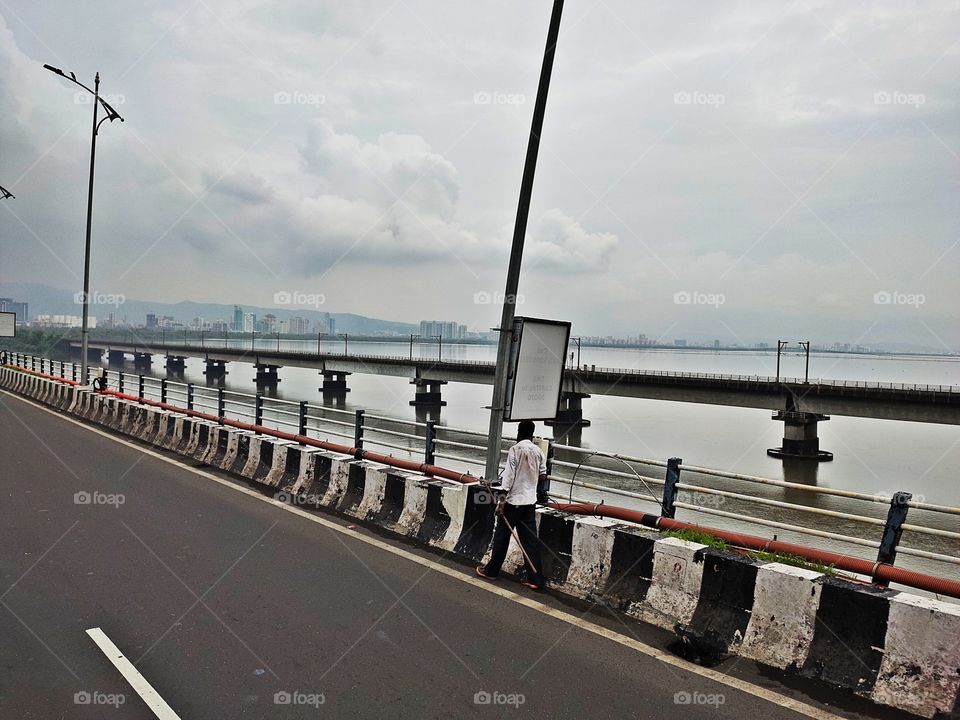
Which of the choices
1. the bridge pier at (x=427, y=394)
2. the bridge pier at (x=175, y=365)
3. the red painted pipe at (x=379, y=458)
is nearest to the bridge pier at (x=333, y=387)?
the bridge pier at (x=427, y=394)

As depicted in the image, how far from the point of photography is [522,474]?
22.7 ft

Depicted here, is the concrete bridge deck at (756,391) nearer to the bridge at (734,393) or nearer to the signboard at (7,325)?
the bridge at (734,393)

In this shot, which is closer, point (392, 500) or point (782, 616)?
point (782, 616)

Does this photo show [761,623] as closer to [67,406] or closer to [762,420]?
[67,406]

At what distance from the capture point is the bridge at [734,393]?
41.0m

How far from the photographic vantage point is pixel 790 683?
15.8 ft

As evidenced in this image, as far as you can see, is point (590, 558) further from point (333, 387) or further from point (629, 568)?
point (333, 387)

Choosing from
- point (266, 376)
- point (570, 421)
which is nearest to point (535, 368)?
point (570, 421)

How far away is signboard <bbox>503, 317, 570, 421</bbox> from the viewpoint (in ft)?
25.5

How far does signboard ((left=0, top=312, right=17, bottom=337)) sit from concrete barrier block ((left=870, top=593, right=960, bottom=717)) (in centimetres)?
4809

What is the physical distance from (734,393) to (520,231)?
4366 centimetres

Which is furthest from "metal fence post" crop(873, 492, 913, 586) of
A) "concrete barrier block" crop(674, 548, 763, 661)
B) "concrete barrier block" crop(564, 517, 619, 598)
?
Result: "concrete barrier block" crop(564, 517, 619, 598)

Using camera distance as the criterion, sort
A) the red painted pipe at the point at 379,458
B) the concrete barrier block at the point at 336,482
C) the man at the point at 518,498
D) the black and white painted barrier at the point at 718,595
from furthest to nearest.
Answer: the concrete barrier block at the point at 336,482
the red painted pipe at the point at 379,458
the man at the point at 518,498
the black and white painted barrier at the point at 718,595

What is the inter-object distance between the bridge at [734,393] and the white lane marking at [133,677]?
99.6 feet
